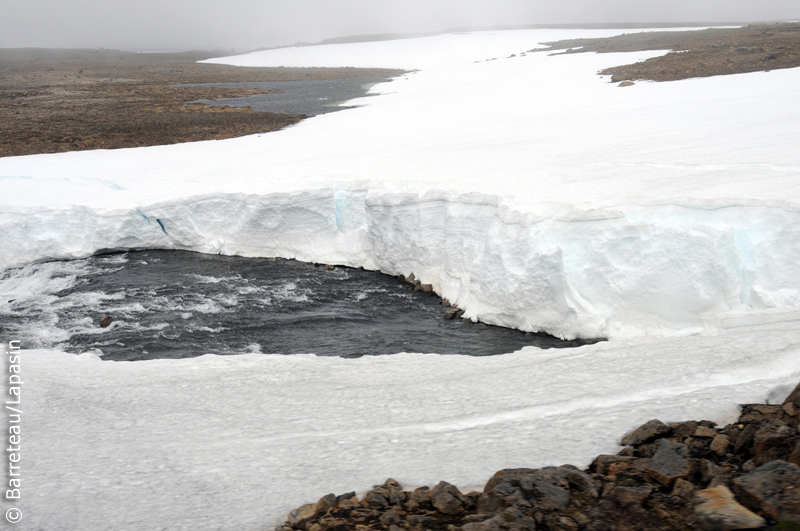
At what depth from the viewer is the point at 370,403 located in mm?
4758

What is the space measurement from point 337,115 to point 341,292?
14100 mm

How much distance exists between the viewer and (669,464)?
3.28 metres

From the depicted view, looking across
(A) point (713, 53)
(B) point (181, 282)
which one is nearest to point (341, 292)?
(B) point (181, 282)

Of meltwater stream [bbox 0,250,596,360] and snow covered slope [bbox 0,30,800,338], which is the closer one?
snow covered slope [bbox 0,30,800,338]

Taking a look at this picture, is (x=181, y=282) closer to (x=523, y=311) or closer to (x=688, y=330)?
(x=523, y=311)

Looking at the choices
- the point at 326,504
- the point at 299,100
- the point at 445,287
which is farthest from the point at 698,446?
the point at 299,100

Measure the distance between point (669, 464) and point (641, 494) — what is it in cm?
30

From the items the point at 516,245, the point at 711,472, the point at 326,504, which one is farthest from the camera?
the point at 516,245

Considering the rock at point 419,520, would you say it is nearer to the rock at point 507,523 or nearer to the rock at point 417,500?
the rock at point 417,500

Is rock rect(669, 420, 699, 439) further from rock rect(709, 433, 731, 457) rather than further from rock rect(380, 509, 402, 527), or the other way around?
rock rect(380, 509, 402, 527)

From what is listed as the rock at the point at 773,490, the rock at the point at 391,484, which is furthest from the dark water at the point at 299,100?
the rock at the point at 773,490

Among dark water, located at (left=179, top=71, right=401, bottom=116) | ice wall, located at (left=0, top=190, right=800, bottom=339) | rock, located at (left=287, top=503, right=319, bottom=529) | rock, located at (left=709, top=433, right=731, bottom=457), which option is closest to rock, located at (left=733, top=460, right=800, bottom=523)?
rock, located at (left=709, top=433, right=731, bottom=457)

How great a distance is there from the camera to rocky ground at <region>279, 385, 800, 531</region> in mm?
2863

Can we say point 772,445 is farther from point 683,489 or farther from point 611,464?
point 611,464
